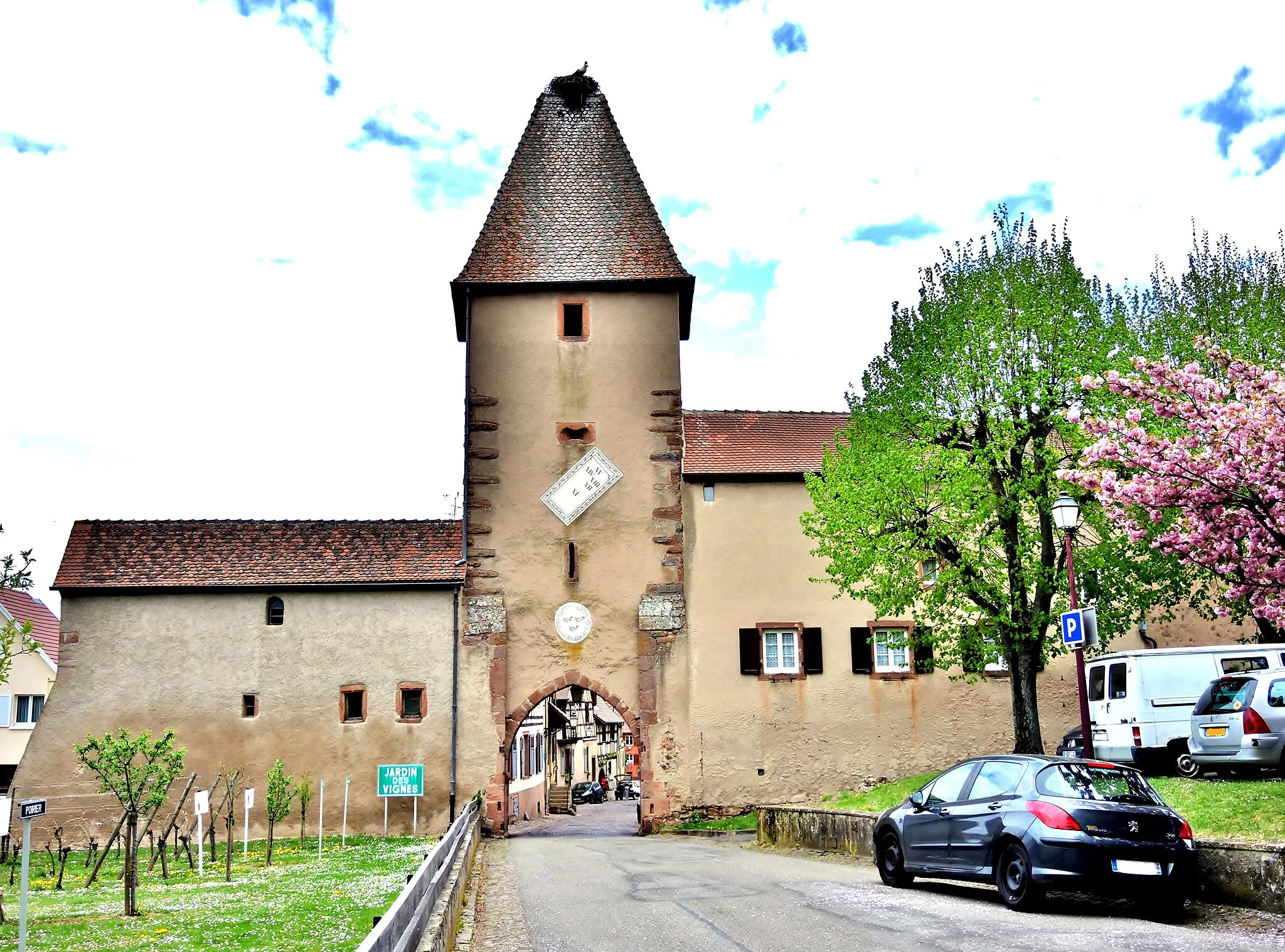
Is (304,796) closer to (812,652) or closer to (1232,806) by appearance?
(812,652)

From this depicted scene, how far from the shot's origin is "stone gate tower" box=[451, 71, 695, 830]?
27219 mm

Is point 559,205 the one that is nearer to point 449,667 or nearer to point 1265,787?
point 449,667

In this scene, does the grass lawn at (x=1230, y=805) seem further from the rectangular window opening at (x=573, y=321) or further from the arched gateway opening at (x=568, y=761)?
the rectangular window opening at (x=573, y=321)

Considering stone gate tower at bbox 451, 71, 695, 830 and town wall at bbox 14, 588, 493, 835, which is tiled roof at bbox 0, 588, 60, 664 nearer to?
town wall at bbox 14, 588, 493, 835

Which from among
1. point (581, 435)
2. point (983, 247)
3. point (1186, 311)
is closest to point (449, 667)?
point (581, 435)

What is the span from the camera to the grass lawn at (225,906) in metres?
10.5

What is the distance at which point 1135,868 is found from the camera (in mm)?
9875

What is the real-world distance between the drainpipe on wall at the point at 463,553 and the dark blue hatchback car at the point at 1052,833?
16363 mm

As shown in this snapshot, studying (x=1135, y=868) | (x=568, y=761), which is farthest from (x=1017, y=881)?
(x=568, y=761)

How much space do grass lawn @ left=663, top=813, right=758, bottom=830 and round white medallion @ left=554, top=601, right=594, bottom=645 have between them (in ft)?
15.3

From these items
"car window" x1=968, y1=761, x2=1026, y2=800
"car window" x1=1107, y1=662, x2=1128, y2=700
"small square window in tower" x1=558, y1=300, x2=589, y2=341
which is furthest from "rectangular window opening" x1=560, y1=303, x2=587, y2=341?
"car window" x1=968, y1=761, x2=1026, y2=800

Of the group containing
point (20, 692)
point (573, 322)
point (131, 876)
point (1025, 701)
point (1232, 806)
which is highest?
point (573, 322)

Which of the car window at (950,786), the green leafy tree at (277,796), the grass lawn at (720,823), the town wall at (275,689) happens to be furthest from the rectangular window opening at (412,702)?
the car window at (950,786)

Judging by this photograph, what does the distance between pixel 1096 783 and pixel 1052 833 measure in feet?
2.47
